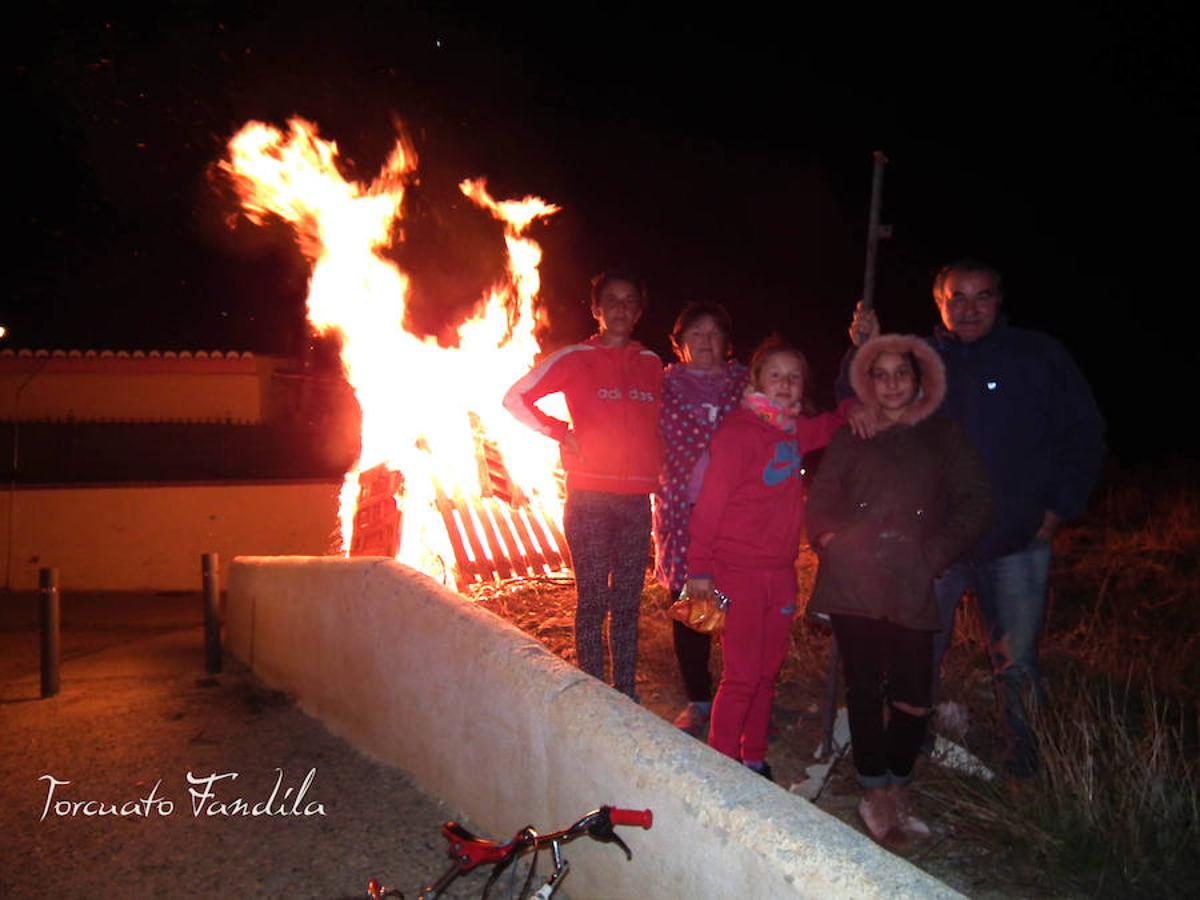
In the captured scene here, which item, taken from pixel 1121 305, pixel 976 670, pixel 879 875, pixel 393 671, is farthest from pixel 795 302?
pixel 879 875

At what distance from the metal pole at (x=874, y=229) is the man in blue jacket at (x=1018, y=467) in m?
0.56

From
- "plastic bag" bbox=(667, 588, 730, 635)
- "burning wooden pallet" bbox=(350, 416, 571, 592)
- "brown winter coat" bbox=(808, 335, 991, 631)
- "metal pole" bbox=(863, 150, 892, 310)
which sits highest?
"metal pole" bbox=(863, 150, 892, 310)

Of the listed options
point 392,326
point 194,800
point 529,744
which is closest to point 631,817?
point 529,744

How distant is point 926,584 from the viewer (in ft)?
9.88

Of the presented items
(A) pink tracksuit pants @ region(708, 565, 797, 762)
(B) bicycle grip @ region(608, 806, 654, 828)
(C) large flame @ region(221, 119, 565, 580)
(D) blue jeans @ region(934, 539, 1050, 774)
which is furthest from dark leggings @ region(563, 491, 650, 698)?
(C) large flame @ region(221, 119, 565, 580)

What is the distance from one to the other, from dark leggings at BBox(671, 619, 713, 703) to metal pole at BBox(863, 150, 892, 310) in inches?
64.1

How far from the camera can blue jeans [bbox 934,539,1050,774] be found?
11.0 feet

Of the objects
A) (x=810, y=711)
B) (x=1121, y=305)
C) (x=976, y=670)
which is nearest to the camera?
(x=810, y=711)

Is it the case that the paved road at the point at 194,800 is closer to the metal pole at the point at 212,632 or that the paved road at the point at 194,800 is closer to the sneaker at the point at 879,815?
the metal pole at the point at 212,632

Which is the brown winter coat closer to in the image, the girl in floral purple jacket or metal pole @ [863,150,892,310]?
the girl in floral purple jacket

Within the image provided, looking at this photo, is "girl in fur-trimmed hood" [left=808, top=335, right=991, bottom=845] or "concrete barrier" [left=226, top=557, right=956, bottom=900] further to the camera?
"girl in fur-trimmed hood" [left=808, top=335, right=991, bottom=845]

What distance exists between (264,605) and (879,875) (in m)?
4.36

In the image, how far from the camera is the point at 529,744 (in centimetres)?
298

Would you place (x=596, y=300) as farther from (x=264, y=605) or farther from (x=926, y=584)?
(x=264, y=605)
